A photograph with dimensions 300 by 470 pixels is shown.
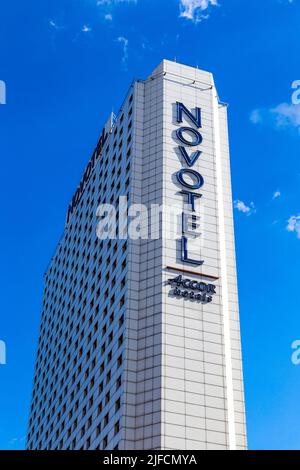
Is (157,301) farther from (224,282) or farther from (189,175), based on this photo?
(189,175)

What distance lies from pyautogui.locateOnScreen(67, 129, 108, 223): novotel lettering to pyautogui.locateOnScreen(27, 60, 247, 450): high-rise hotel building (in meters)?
0.71

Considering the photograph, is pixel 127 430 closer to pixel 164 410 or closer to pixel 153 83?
pixel 164 410

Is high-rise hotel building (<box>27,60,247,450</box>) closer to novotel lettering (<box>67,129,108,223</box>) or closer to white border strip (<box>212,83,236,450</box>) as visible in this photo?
white border strip (<box>212,83,236,450</box>)

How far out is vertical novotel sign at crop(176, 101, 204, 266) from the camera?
63188mm

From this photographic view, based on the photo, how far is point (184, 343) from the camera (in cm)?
5681

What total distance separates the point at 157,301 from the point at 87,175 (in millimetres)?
36869

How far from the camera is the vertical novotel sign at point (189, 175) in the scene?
207ft

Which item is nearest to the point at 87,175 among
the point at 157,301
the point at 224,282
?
the point at 224,282

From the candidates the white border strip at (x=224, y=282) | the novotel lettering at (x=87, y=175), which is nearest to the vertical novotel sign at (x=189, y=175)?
the white border strip at (x=224, y=282)

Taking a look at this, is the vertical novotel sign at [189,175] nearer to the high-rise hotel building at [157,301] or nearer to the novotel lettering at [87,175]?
the high-rise hotel building at [157,301]

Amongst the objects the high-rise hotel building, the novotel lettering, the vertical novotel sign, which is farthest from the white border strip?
the novotel lettering

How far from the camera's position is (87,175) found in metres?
92.3
